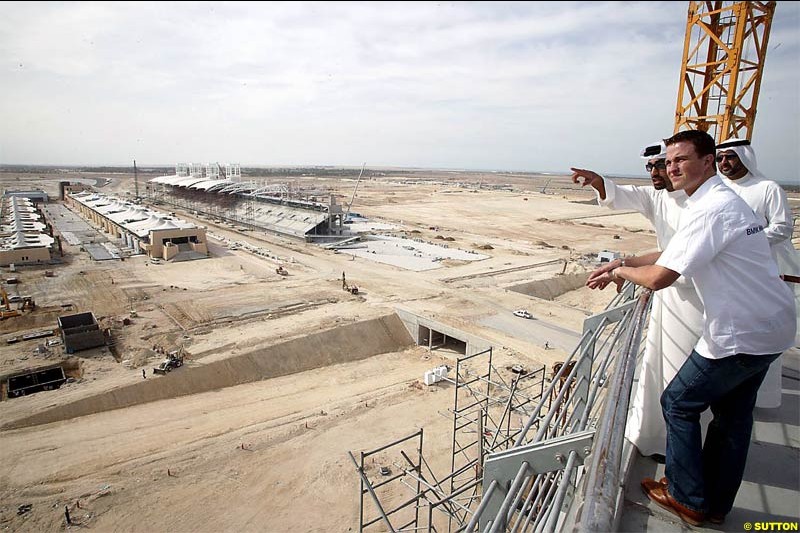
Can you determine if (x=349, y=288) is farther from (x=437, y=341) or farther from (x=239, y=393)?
(x=239, y=393)

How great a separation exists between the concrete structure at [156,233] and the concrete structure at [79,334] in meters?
12.8

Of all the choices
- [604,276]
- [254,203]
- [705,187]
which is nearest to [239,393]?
[604,276]

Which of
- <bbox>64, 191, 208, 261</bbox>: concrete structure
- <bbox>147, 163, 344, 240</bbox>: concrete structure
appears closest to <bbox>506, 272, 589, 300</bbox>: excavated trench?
<bbox>147, 163, 344, 240</bbox>: concrete structure

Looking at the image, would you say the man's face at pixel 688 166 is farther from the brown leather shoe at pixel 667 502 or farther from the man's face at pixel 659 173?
the brown leather shoe at pixel 667 502

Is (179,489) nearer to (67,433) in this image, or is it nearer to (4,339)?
(67,433)

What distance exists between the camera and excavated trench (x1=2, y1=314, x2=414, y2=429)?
43.5ft

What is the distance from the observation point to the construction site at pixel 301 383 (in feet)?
17.2

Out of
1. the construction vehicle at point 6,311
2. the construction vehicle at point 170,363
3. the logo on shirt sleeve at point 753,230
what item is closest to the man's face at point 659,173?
the logo on shirt sleeve at point 753,230

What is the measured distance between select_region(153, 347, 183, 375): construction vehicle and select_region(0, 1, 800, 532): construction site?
0.06 m

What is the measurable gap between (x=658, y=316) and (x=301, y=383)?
13496 mm

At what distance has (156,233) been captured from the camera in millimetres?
30219

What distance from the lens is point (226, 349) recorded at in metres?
16.4

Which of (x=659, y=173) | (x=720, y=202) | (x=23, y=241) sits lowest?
(x=23, y=241)

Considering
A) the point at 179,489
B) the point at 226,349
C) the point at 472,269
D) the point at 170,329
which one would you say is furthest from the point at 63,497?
the point at 472,269
